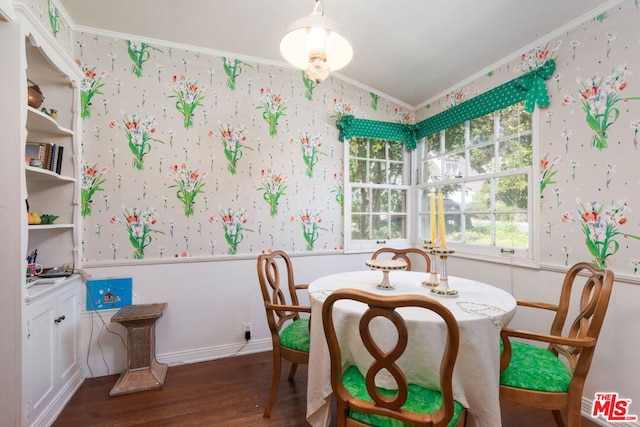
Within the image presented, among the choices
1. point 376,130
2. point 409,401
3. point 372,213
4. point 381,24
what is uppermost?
point 381,24

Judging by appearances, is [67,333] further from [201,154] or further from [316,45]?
[316,45]

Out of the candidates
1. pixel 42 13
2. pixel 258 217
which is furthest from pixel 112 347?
pixel 42 13

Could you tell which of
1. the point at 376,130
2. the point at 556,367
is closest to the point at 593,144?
the point at 556,367

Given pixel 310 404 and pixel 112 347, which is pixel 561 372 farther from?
pixel 112 347

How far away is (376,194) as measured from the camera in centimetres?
318

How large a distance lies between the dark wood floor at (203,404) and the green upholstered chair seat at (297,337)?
1.40 feet

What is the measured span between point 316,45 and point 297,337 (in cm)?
160

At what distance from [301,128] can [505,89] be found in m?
1.73

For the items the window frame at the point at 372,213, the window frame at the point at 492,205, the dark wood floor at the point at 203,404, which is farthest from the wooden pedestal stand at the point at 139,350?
the window frame at the point at 492,205

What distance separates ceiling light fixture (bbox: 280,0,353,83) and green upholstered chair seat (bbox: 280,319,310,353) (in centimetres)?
145

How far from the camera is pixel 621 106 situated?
1.65 m

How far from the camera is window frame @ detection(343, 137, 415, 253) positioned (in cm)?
296

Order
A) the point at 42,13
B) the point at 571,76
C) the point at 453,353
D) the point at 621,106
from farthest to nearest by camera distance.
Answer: the point at 571,76 → the point at 42,13 → the point at 621,106 → the point at 453,353

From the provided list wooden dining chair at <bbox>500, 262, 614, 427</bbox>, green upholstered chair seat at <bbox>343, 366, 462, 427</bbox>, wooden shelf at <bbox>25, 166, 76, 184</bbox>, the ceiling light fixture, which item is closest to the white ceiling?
the ceiling light fixture
